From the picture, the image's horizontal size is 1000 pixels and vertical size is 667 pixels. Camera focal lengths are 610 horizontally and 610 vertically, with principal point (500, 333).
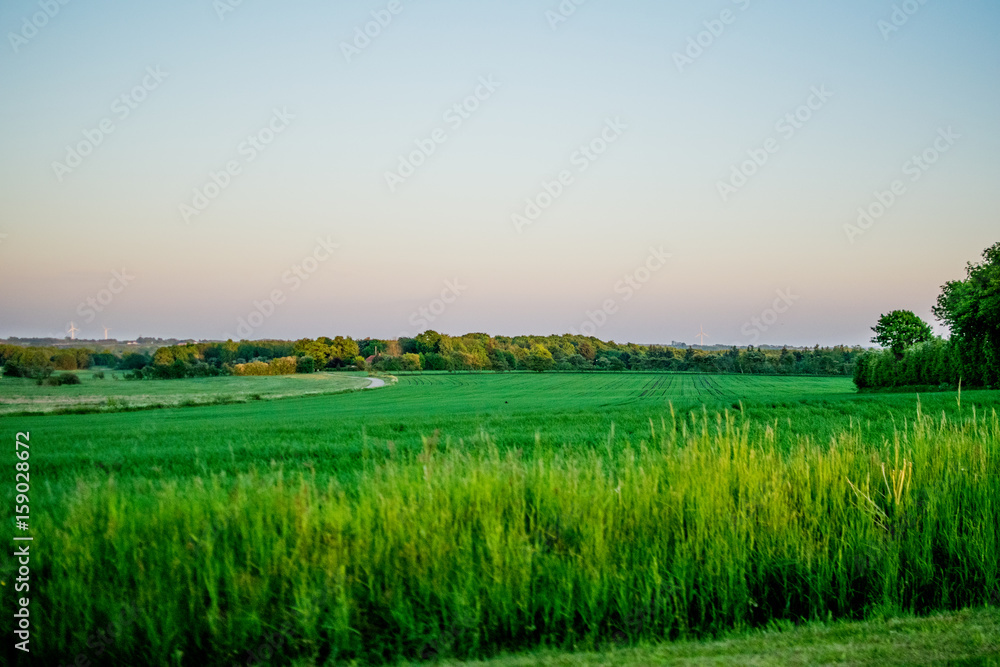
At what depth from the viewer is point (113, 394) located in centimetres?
3875

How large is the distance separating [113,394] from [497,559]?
41194 mm

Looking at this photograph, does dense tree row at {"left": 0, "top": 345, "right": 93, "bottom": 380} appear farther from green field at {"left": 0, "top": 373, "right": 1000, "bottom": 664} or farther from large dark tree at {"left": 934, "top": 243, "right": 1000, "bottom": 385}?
large dark tree at {"left": 934, "top": 243, "right": 1000, "bottom": 385}

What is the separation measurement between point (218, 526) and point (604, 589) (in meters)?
3.80

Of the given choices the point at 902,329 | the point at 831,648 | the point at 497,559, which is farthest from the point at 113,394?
the point at 902,329

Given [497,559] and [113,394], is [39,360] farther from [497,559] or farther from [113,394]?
[497,559]

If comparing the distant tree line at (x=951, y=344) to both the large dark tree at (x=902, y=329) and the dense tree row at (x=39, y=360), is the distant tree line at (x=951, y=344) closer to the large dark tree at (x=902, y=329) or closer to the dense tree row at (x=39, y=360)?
the large dark tree at (x=902, y=329)

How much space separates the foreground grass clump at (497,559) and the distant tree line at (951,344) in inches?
1052

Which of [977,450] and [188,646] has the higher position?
[977,450]

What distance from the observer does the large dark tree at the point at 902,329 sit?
6681 centimetres

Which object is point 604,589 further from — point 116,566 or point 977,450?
point 977,450

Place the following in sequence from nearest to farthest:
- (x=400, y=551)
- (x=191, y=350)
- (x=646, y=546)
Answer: (x=400, y=551) < (x=646, y=546) < (x=191, y=350)

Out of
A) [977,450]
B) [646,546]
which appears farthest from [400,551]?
[977,450]

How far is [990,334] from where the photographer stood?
3650cm

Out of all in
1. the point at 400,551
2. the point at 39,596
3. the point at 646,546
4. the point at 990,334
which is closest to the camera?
the point at 39,596
